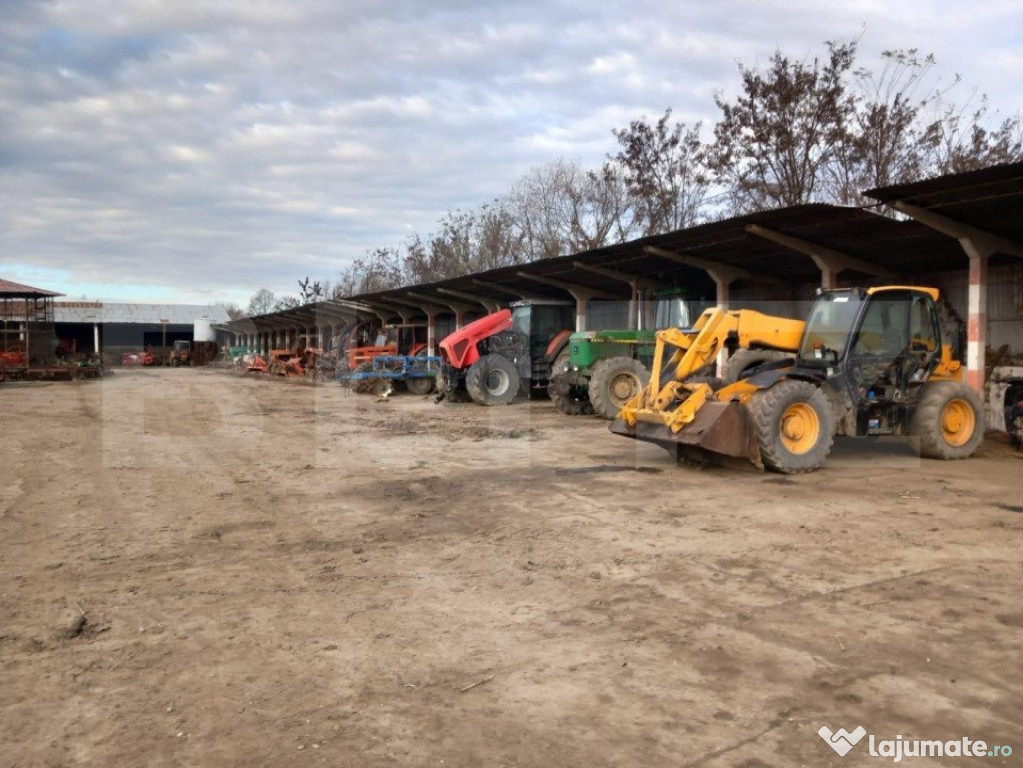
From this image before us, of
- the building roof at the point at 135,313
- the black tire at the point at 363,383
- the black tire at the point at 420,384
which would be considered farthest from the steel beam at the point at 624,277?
the building roof at the point at 135,313

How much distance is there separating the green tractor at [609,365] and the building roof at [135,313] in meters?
57.1

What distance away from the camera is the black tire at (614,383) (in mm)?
15945

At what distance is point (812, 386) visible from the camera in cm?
983

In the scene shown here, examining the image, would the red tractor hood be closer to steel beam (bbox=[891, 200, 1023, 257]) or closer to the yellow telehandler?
the yellow telehandler

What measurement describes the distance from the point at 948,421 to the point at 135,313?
70.4 meters

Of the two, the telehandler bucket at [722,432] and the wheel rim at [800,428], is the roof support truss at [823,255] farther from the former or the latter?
the telehandler bucket at [722,432]

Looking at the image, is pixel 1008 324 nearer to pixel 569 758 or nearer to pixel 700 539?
pixel 700 539

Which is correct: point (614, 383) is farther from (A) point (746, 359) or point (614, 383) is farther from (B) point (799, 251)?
(A) point (746, 359)

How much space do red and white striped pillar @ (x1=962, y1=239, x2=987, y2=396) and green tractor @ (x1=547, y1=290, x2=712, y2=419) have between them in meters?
5.23

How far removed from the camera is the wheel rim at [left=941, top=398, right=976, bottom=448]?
36.3 ft

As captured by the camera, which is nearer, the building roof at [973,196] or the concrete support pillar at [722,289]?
the building roof at [973,196]

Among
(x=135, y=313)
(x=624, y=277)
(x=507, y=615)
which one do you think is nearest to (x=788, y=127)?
(x=624, y=277)

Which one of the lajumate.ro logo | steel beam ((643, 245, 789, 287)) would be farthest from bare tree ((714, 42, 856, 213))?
the lajumate.ro logo

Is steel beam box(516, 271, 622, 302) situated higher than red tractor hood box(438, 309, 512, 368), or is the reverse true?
steel beam box(516, 271, 622, 302)
